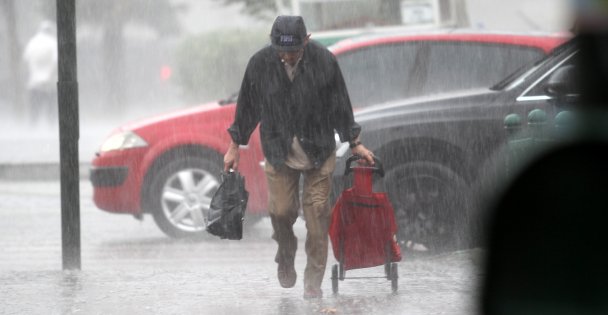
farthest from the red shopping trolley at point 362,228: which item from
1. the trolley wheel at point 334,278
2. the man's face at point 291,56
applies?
the man's face at point 291,56

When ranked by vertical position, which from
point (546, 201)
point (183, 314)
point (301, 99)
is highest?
point (301, 99)

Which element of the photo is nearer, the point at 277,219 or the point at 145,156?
the point at 277,219

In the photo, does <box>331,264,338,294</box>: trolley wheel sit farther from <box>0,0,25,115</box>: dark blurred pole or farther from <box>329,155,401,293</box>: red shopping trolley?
<box>0,0,25,115</box>: dark blurred pole

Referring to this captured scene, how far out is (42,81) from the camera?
23812mm

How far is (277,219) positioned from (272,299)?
0.47 m

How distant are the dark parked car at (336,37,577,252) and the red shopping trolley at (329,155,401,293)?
66.9 inches

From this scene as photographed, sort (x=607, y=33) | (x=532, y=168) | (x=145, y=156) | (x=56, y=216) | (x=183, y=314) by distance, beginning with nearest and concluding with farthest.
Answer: (x=183, y=314) → (x=532, y=168) → (x=607, y=33) → (x=145, y=156) → (x=56, y=216)

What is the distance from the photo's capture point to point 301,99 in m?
8.76

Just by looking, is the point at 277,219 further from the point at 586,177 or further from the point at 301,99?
the point at 586,177

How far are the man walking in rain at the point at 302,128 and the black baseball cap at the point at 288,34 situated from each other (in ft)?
0.32

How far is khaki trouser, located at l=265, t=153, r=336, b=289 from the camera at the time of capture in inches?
349

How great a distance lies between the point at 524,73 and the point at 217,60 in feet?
47.9

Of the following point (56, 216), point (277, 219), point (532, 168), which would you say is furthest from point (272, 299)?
point (56, 216)

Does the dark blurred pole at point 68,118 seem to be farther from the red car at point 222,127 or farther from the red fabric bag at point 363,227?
the red car at point 222,127
